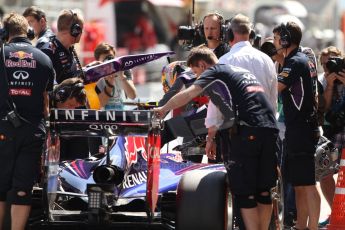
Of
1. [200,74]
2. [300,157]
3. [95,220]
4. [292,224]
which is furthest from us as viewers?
[292,224]

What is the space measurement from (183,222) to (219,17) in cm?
295

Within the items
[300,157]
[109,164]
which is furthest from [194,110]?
[109,164]

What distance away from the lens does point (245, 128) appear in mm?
8133

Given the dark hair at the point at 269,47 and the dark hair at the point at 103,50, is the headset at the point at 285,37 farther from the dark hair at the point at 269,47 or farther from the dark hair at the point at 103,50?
the dark hair at the point at 103,50

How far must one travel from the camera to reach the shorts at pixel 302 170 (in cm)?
939

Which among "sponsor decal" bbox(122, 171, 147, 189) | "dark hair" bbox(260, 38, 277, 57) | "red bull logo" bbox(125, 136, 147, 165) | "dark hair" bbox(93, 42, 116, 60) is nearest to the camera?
→ "sponsor decal" bbox(122, 171, 147, 189)

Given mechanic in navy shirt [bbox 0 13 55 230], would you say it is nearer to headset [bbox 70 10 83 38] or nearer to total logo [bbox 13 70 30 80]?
total logo [bbox 13 70 30 80]

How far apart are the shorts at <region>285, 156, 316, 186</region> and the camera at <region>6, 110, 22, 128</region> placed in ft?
8.17

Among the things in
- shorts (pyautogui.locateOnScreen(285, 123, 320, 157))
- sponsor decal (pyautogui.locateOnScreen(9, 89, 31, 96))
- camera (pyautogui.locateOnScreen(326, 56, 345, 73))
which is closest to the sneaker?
shorts (pyautogui.locateOnScreen(285, 123, 320, 157))

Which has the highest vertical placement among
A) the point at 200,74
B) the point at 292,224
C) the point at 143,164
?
the point at 200,74

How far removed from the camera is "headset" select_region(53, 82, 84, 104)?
29.1 feet

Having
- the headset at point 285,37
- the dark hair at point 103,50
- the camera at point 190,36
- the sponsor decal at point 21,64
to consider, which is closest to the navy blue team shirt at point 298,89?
the headset at point 285,37

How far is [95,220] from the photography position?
8070 mm

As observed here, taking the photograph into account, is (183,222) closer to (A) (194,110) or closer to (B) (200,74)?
(B) (200,74)
